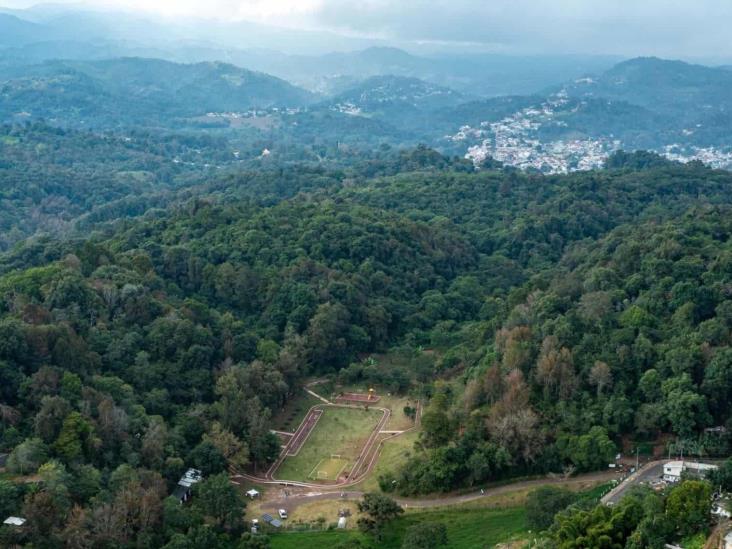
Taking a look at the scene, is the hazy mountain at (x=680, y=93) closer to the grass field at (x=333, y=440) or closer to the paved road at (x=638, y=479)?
the grass field at (x=333, y=440)

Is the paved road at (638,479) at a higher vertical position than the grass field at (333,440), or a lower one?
higher

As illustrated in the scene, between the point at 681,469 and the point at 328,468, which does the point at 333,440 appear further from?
the point at 681,469

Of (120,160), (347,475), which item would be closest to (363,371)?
(347,475)

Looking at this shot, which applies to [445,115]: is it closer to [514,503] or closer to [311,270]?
[311,270]

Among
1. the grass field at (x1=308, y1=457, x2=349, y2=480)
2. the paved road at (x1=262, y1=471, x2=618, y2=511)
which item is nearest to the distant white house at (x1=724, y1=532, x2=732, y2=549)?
the paved road at (x1=262, y1=471, x2=618, y2=511)

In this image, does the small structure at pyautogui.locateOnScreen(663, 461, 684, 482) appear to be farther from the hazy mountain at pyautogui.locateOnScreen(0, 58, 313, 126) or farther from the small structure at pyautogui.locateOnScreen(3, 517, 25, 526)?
the hazy mountain at pyautogui.locateOnScreen(0, 58, 313, 126)

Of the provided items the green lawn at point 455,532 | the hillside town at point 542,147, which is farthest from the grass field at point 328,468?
the hillside town at point 542,147
